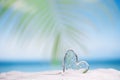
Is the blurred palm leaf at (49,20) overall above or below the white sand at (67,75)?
above

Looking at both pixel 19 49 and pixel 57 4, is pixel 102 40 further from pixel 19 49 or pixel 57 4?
pixel 19 49

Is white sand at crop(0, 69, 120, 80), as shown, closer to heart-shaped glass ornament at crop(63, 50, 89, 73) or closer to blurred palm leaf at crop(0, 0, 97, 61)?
heart-shaped glass ornament at crop(63, 50, 89, 73)

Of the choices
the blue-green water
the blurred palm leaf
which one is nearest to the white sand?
the blue-green water

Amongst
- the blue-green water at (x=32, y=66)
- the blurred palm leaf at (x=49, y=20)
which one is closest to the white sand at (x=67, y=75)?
the blue-green water at (x=32, y=66)

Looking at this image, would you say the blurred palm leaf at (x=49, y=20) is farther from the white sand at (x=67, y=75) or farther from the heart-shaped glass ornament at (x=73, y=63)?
the white sand at (x=67, y=75)

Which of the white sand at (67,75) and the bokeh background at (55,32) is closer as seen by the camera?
the white sand at (67,75)

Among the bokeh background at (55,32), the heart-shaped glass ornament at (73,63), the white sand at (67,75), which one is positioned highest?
the bokeh background at (55,32)

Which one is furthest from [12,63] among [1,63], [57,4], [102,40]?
[102,40]

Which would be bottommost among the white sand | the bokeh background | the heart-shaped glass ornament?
the white sand
